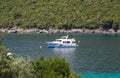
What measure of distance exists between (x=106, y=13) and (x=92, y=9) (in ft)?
21.8

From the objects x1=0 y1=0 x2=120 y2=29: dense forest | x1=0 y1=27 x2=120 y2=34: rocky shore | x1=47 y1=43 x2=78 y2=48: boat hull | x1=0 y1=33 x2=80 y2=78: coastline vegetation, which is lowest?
x1=0 y1=27 x2=120 y2=34: rocky shore

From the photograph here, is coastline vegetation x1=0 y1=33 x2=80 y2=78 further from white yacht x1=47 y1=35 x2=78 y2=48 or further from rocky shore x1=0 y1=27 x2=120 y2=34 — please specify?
rocky shore x1=0 y1=27 x2=120 y2=34

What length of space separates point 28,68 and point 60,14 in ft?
518

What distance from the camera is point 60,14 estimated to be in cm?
18200

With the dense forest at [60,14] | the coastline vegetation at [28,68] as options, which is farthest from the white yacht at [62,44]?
the coastline vegetation at [28,68]

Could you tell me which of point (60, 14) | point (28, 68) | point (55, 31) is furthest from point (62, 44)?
point (60, 14)

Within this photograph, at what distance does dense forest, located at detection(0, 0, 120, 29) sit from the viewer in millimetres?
172875

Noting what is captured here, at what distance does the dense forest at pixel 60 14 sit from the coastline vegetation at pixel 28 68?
5662 inches

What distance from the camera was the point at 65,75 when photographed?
88.7ft

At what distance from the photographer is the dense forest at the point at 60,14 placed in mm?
172875

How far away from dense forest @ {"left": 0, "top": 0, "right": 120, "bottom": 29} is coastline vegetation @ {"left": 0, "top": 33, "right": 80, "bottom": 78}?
14382 centimetres

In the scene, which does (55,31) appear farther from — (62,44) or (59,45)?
(59,45)

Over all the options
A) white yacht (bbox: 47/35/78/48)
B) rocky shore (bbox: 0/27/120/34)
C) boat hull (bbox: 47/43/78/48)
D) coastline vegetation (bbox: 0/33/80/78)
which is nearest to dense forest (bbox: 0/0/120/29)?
rocky shore (bbox: 0/27/120/34)

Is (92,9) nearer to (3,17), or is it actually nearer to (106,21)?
(106,21)
